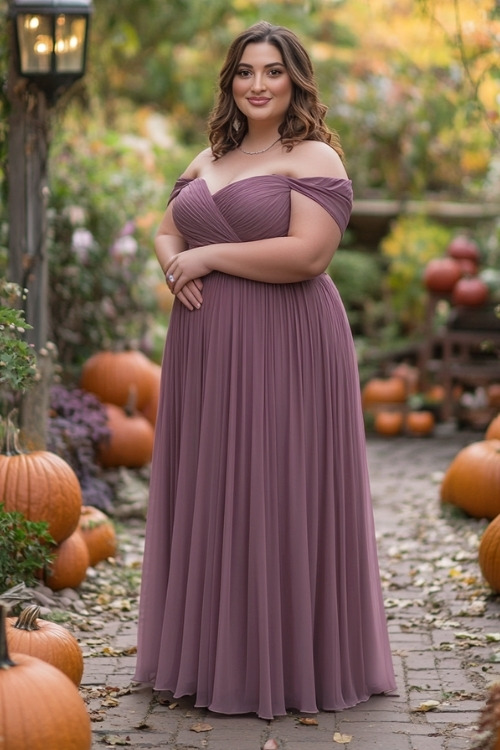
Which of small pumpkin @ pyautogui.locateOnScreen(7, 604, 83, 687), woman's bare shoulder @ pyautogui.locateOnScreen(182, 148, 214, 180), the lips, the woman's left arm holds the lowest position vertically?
small pumpkin @ pyautogui.locateOnScreen(7, 604, 83, 687)

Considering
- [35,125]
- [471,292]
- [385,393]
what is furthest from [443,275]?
[35,125]

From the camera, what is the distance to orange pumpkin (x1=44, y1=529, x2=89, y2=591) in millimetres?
4824

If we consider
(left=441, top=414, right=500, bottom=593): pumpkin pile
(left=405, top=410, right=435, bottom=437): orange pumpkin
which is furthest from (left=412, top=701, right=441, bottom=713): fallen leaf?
(left=405, top=410, right=435, bottom=437): orange pumpkin

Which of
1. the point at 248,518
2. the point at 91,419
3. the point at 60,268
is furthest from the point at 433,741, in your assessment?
the point at 60,268

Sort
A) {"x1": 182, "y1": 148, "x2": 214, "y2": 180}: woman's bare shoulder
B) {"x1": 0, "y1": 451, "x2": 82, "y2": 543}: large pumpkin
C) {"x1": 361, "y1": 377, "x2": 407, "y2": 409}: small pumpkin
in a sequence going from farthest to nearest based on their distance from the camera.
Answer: {"x1": 361, "y1": 377, "x2": 407, "y2": 409}: small pumpkin → {"x1": 0, "y1": 451, "x2": 82, "y2": 543}: large pumpkin → {"x1": 182, "y1": 148, "x2": 214, "y2": 180}: woman's bare shoulder

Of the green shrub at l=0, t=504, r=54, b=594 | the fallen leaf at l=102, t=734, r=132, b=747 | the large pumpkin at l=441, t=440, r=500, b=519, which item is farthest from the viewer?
the large pumpkin at l=441, t=440, r=500, b=519

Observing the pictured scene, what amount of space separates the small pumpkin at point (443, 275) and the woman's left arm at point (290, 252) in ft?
20.6

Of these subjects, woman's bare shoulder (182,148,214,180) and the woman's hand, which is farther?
woman's bare shoulder (182,148,214,180)

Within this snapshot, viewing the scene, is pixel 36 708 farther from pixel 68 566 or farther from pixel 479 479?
pixel 479 479

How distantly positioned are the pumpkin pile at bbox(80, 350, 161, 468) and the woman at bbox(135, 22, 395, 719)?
126 inches

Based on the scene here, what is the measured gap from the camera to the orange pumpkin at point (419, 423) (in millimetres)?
9727

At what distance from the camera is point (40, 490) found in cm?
464

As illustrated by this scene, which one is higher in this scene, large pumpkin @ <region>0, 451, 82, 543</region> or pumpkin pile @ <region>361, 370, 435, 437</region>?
large pumpkin @ <region>0, 451, 82, 543</region>

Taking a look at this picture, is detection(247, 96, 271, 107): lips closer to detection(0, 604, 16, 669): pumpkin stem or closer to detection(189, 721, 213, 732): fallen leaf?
detection(0, 604, 16, 669): pumpkin stem
